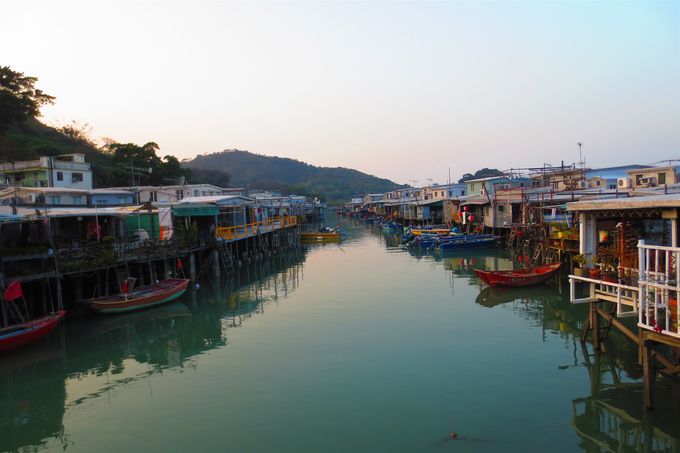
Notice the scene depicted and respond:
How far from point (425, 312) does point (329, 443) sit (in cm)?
1100

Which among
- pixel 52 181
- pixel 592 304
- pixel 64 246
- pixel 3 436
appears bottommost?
pixel 3 436

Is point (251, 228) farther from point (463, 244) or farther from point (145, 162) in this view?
point (145, 162)

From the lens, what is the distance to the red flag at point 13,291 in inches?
639

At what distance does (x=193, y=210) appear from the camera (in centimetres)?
2970

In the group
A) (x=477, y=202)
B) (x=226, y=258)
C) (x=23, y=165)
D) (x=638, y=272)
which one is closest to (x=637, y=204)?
(x=638, y=272)

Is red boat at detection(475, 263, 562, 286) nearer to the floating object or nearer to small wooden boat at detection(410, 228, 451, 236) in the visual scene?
small wooden boat at detection(410, 228, 451, 236)

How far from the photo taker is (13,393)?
43.7 ft

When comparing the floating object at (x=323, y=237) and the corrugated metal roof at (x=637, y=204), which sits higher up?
the corrugated metal roof at (x=637, y=204)

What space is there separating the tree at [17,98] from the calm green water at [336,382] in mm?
33359

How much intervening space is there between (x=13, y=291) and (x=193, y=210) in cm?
1388

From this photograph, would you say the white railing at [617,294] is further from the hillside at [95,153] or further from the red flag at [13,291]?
the hillside at [95,153]

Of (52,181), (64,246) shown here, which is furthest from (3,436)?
(52,181)

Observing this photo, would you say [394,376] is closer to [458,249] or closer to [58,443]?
[58,443]

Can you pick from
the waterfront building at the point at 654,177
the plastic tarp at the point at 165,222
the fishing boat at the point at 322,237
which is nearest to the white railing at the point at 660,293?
the waterfront building at the point at 654,177
